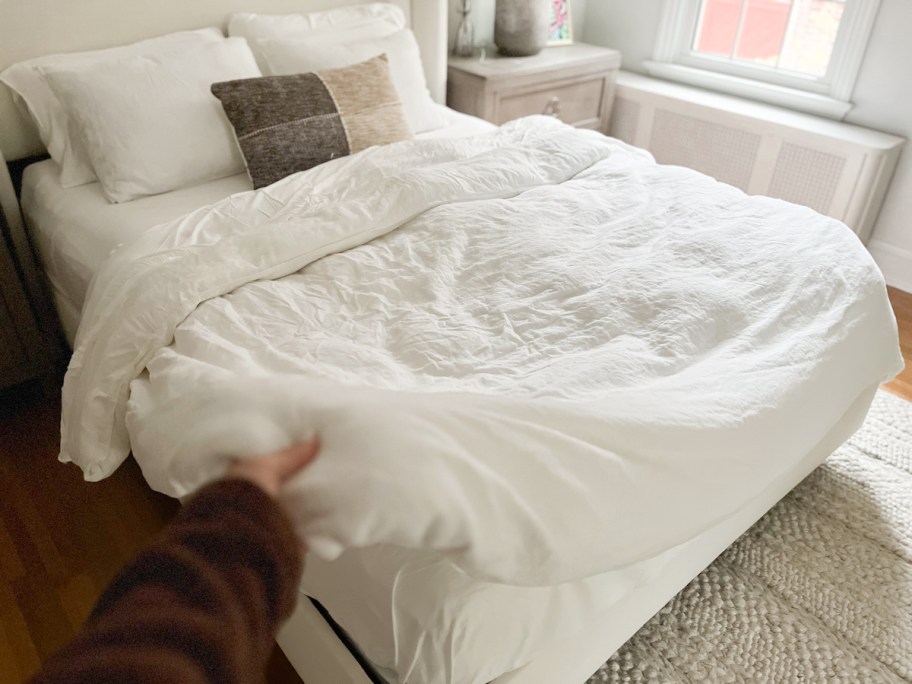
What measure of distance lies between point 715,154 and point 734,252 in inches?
68.3

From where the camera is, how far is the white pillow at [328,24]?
2.26 metres

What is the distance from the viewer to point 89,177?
198 cm

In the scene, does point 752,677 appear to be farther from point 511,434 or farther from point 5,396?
point 5,396

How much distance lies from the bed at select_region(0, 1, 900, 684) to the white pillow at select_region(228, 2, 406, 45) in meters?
0.42

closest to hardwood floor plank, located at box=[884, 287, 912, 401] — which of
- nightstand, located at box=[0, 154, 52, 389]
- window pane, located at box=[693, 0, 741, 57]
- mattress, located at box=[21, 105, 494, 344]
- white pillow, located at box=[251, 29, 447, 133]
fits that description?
window pane, located at box=[693, 0, 741, 57]

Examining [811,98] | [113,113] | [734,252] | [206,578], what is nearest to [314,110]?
[113,113]

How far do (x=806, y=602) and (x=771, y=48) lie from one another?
260cm

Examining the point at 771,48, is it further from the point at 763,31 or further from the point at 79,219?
the point at 79,219

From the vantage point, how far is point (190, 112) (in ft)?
6.37

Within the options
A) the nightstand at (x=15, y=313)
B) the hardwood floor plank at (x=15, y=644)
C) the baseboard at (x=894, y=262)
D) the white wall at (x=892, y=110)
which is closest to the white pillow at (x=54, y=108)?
the nightstand at (x=15, y=313)

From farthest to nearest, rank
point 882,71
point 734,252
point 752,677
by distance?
point 882,71 < point 734,252 < point 752,677

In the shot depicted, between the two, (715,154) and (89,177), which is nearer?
(89,177)

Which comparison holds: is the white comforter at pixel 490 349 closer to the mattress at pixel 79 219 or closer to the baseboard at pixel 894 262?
the mattress at pixel 79 219

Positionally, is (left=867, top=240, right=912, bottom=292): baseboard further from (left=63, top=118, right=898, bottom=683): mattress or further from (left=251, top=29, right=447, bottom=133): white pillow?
(left=251, top=29, right=447, bottom=133): white pillow
